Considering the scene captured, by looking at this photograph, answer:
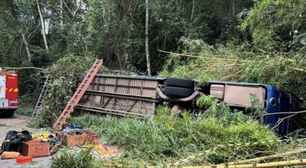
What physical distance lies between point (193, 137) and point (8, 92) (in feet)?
31.7

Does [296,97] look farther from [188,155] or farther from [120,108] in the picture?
[120,108]

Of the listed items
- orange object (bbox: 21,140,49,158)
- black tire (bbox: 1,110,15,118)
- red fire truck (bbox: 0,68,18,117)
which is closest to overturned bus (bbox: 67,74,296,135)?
orange object (bbox: 21,140,49,158)

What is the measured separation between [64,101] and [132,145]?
4.73 meters

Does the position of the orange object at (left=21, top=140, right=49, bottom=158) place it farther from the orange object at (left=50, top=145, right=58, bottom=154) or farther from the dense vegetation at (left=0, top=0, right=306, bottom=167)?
the dense vegetation at (left=0, top=0, right=306, bottom=167)

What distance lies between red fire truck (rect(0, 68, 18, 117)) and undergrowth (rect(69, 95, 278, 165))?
7539 millimetres

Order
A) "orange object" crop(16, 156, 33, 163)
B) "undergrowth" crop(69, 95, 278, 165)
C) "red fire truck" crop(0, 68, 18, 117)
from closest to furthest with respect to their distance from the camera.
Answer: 1. "undergrowth" crop(69, 95, 278, 165)
2. "orange object" crop(16, 156, 33, 163)
3. "red fire truck" crop(0, 68, 18, 117)

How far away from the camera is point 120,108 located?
9445 mm

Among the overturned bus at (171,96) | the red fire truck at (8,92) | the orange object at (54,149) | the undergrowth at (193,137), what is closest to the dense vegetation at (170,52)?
the undergrowth at (193,137)

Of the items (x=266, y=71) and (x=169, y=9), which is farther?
(x=169, y=9)

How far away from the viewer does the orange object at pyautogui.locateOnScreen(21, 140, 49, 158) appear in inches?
224

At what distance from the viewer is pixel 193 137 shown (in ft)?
17.4

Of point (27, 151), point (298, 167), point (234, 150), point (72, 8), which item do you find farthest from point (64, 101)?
point (72, 8)

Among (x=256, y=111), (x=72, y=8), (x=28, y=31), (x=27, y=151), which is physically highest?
(x=72, y=8)

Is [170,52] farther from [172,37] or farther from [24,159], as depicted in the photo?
[24,159]
